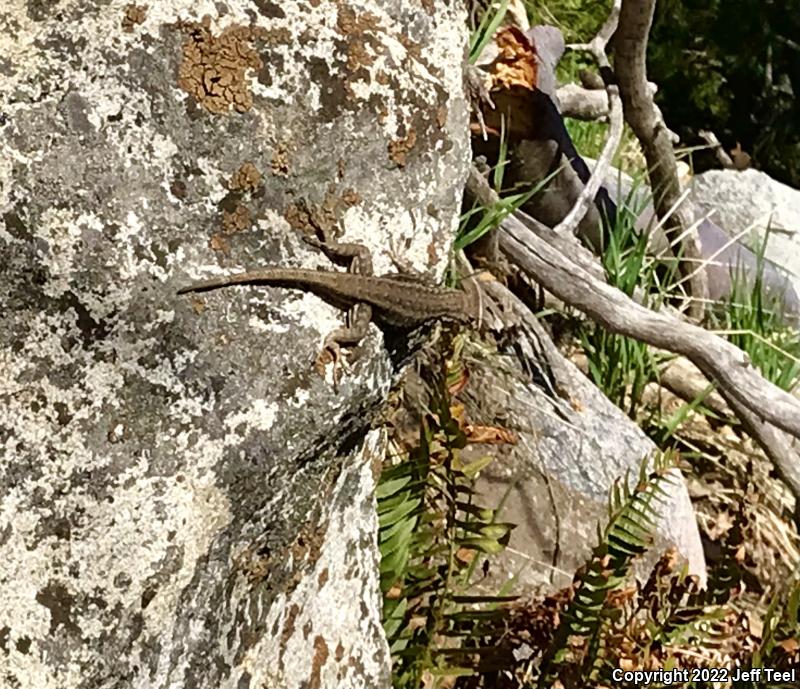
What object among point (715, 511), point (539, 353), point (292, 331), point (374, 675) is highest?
point (292, 331)

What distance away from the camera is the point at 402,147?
7.68ft

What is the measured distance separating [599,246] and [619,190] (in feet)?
1.09

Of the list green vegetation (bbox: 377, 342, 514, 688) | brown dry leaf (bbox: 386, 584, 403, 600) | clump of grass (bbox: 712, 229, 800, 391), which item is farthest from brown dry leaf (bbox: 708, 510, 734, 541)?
brown dry leaf (bbox: 386, 584, 403, 600)

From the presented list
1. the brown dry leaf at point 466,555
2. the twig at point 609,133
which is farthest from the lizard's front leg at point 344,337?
the twig at point 609,133

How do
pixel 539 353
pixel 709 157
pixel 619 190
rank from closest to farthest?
1. pixel 539 353
2. pixel 619 190
3. pixel 709 157

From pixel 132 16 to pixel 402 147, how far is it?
623mm

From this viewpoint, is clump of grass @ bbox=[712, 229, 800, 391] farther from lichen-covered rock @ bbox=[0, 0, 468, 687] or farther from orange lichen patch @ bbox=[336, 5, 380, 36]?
lichen-covered rock @ bbox=[0, 0, 468, 687]

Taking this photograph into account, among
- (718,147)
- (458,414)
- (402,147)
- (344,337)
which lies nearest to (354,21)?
(402,147)

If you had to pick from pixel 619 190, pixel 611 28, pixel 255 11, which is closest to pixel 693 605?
pixel 255 11

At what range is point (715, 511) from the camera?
5020 mm

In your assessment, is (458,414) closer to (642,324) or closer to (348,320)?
(348,320)

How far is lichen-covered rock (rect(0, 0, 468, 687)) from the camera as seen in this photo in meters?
1.94

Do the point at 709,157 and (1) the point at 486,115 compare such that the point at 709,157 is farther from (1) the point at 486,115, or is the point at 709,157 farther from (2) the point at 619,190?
(1) the point at 486,115

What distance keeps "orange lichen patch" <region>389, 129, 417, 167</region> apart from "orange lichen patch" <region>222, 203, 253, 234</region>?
1.23 feet
